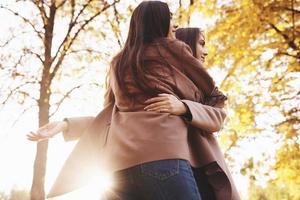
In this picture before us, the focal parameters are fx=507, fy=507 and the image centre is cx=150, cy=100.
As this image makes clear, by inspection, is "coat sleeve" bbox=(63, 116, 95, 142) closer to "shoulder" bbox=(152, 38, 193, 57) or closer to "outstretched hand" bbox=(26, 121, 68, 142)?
"outstretched hand" bbox=(26, 121, 68, 142)

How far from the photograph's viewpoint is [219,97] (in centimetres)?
204

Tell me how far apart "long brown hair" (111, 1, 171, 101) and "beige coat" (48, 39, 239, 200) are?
4 cm

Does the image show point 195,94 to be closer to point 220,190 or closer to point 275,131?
point 220,190

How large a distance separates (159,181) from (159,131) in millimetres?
179

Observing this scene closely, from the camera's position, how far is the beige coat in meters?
1.75

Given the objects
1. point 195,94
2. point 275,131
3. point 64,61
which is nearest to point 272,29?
point 275,131

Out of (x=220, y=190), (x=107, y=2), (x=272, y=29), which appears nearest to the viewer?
(x=220, y=190)

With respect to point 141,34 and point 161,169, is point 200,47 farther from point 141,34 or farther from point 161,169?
point 161,169

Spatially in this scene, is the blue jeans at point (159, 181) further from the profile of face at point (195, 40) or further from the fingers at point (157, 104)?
the profile of face at point (195, 40)

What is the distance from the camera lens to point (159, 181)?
1.67 metres

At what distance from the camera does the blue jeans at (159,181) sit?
5.42ft

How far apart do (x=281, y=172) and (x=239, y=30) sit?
2236 millimetres

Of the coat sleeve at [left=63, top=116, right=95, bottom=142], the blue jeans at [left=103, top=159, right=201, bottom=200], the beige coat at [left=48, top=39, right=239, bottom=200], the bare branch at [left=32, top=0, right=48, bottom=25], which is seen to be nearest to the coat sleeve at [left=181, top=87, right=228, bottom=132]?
the beige coat at [left=48, top=39, right=239, bottom=200]

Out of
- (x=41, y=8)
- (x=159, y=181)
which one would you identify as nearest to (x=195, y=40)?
(x=159, y=181)
